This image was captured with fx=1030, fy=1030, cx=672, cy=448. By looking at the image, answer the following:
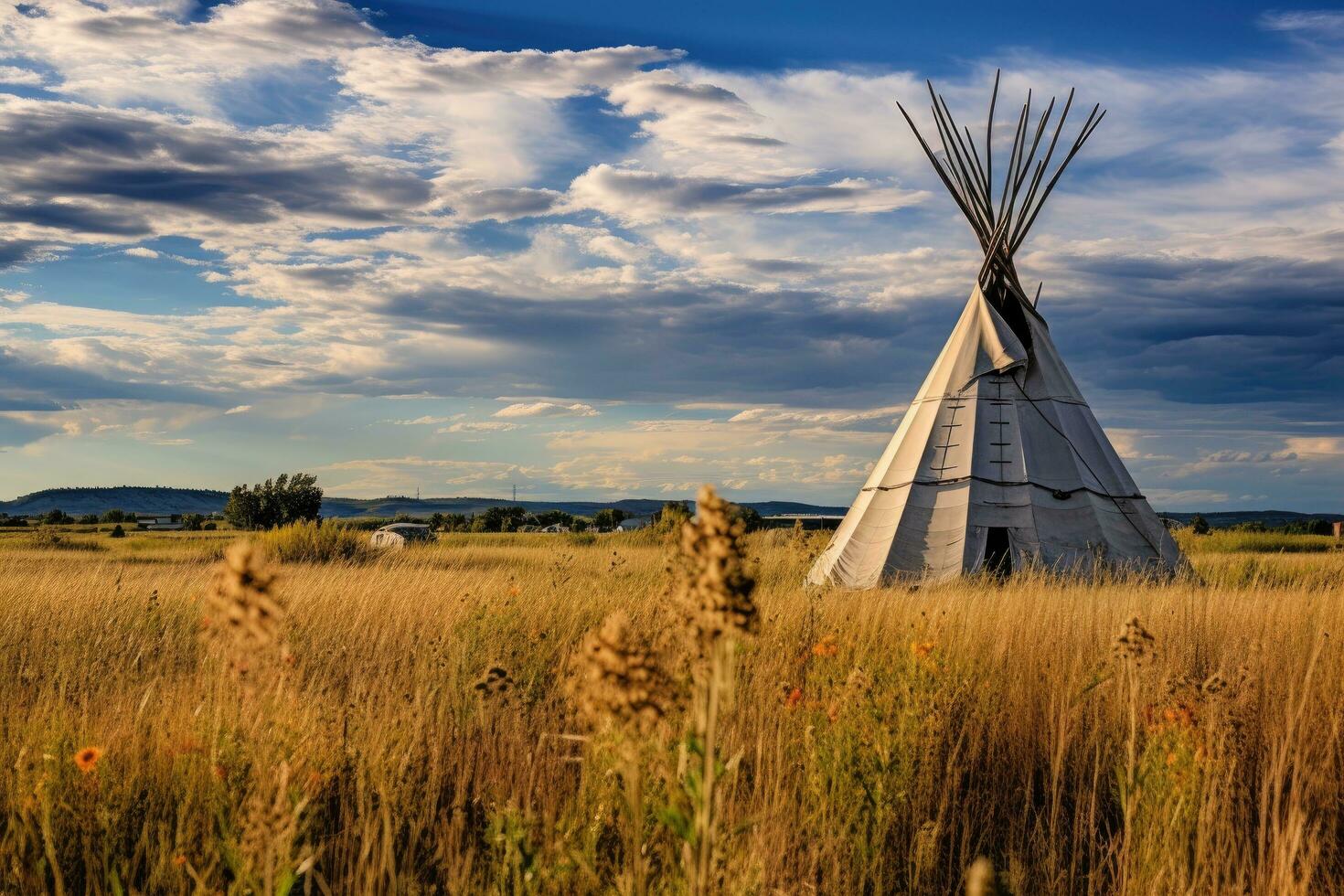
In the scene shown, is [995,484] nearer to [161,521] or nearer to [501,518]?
[501,518]

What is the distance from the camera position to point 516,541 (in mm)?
30688

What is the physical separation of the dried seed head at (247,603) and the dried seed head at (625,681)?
0.49m

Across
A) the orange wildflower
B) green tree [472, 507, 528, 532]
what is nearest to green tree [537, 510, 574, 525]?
green tree [472, 507, 528, 532]

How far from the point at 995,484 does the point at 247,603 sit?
12.0 metres

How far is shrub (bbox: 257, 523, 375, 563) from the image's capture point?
17156 mm

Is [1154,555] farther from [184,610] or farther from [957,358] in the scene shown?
[184,610]

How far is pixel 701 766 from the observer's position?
65.9 inches

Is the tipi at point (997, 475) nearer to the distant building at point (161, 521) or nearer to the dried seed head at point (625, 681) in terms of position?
the dried seed head at point (625, 681)

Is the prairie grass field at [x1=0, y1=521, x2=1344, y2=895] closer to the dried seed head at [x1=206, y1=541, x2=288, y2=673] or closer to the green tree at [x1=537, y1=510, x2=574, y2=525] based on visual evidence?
the dried seed head at [x1=206, y1=541, x2=288, y2=673]

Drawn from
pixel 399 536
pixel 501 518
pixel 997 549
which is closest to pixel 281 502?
pixel 501 518

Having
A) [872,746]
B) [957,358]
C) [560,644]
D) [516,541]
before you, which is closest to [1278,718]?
[872,746]

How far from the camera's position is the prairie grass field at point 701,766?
2.46 m

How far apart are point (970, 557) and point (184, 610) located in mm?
8432

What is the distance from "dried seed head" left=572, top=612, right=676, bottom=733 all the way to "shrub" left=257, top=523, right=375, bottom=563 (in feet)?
52.5
